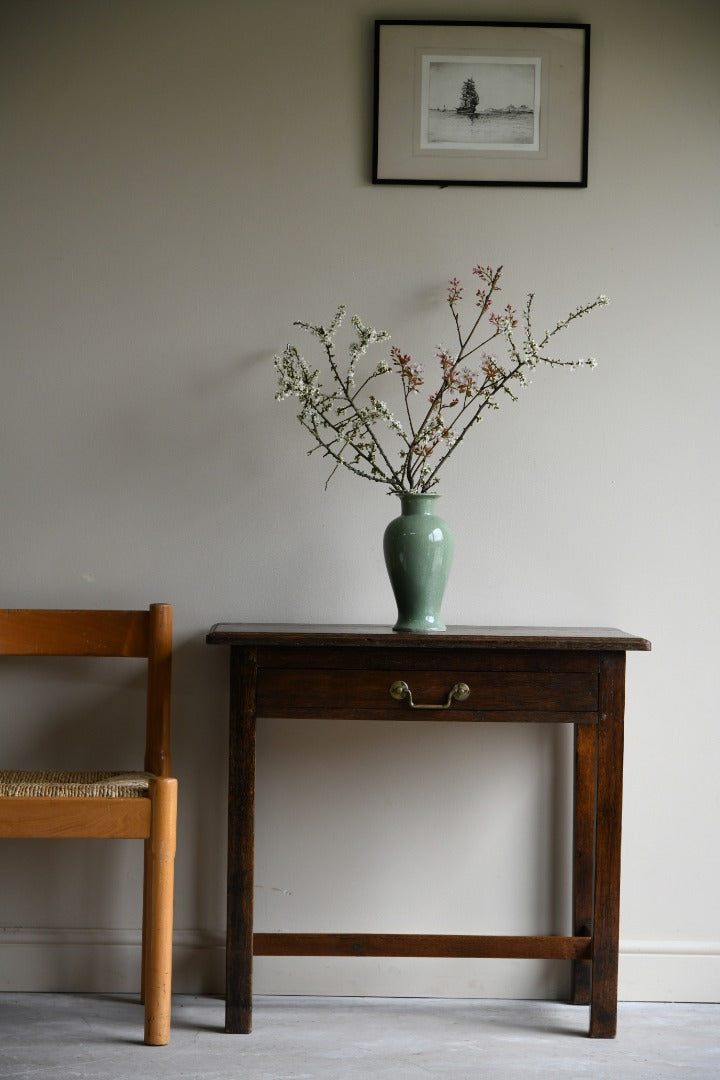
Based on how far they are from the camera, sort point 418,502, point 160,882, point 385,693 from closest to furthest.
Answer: point 160,882
point 385,693
point 418,502

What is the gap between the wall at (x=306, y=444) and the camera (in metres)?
2.25

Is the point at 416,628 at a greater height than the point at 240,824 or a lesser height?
greater

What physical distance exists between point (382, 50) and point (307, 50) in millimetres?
168

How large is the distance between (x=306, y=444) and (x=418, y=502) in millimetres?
369

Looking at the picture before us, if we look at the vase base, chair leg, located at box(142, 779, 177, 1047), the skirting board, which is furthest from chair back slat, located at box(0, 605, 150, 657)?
the skirting board

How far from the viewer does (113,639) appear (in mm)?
2119

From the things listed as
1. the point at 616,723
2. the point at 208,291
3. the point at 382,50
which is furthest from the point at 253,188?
the point at 616,723

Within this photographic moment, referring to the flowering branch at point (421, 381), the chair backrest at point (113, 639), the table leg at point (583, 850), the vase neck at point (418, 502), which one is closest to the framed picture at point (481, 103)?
the flowering branch at point (421, 381)

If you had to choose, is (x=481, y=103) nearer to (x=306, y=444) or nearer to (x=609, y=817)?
(x=306, y=444)

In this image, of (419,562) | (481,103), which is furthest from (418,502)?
(481,103)

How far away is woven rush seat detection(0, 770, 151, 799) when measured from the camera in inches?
71.9

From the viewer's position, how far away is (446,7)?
226 cm

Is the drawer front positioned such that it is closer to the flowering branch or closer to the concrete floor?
the flowering branch

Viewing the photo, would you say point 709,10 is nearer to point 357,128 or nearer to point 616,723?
point 357,128
